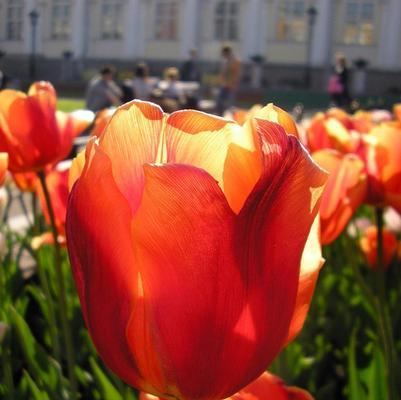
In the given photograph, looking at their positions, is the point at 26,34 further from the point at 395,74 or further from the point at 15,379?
the point at 15,379

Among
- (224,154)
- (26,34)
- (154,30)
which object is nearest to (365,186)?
(224,154)

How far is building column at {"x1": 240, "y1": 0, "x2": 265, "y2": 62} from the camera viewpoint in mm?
27500

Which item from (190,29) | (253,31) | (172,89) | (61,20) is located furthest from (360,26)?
(172,89)

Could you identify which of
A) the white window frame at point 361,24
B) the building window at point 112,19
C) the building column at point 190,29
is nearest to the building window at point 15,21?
the building window at point 112,19

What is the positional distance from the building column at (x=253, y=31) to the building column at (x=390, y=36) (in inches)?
157

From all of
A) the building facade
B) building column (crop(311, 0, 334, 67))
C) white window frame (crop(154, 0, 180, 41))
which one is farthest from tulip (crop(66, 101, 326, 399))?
white window frame (crop(154, 0, 180, 41))

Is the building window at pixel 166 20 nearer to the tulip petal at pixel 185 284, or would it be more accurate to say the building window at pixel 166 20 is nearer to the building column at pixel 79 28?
the building column at pixel 79 28

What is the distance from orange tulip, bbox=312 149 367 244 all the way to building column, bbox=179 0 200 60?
2761 cm

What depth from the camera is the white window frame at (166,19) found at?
2903 centimetres

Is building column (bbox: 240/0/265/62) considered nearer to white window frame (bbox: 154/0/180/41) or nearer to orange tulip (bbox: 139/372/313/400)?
white window frame (bbox: 154/0/180/41)

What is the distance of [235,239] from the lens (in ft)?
1.52

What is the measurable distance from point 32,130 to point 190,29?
2783cm

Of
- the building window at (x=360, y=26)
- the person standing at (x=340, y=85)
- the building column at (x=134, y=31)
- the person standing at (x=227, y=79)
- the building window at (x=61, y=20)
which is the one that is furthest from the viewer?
the building window at (x=61, y=20)

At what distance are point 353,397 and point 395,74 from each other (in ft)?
87.0
